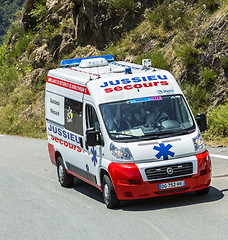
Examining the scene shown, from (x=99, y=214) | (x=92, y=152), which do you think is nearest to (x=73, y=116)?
(x=92, y=152)

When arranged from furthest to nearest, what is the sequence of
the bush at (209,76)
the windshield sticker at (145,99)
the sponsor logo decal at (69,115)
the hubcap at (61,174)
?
the bush at (209,76) < the hubcap at (61,174) < the sponsor logo decal at (69,115) < the windshield sticker at (145,99)

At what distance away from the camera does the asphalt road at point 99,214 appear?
8656mm

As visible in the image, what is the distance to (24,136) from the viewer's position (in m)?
25.4

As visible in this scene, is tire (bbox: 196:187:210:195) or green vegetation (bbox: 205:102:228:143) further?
green vegetation (bbox: 205:102:228:143)

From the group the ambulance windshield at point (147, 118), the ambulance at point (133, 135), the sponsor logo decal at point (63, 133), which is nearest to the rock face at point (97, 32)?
the sponsor logo decal at point (63, 133)

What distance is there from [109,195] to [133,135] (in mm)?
1147

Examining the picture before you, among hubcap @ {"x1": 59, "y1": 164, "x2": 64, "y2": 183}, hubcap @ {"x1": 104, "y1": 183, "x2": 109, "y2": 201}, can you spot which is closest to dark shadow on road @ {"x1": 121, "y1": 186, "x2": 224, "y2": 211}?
hubcap @ {"x1": 104, "y1": 183, "x2": 109, "y2": 201}

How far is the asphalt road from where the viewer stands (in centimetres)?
866

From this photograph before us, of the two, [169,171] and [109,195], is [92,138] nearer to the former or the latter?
[109,195]

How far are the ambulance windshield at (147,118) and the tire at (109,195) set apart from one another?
2.61 feet

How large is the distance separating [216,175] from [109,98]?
326 cm

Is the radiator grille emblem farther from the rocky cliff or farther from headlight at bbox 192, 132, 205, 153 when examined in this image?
the rocky cliff

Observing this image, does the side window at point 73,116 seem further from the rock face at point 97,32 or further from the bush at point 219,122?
the rock face at point 97,32

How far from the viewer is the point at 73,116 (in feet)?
39.8
